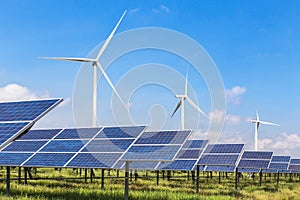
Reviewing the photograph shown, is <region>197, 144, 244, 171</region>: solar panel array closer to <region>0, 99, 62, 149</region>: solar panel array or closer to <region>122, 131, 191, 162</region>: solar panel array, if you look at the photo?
<region>122, 131, 191, 162</region>: solar panel array

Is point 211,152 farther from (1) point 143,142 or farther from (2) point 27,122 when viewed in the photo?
(2) point 27,122

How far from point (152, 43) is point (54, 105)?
1362 centimetres

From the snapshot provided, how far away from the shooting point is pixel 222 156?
29766 millimetres

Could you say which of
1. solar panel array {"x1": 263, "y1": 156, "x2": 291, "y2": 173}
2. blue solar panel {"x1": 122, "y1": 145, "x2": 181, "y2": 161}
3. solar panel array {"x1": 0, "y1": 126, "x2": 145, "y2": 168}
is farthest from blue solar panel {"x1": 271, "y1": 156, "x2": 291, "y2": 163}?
blue solar panel {"x1": 122, "y1": 145, "x2": 181, "y2": 161}

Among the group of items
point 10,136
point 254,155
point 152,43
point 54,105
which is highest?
point 152,43

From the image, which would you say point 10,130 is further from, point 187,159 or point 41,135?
point 187,159

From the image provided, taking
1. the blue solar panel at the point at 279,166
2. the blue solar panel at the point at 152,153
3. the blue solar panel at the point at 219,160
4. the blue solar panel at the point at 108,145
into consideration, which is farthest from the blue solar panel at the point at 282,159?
the blue solar panel at the point at 108,145

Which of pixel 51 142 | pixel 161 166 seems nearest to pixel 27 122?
pixel 51 142

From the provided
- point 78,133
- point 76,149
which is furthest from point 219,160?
point 76,149

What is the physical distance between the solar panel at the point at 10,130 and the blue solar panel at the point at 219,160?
15293 millimetres

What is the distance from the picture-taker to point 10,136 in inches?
536

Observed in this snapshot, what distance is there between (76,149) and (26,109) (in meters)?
3.72

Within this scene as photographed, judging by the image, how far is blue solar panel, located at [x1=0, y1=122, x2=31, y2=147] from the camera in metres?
13.4

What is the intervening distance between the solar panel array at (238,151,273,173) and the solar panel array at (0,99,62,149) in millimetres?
24012
